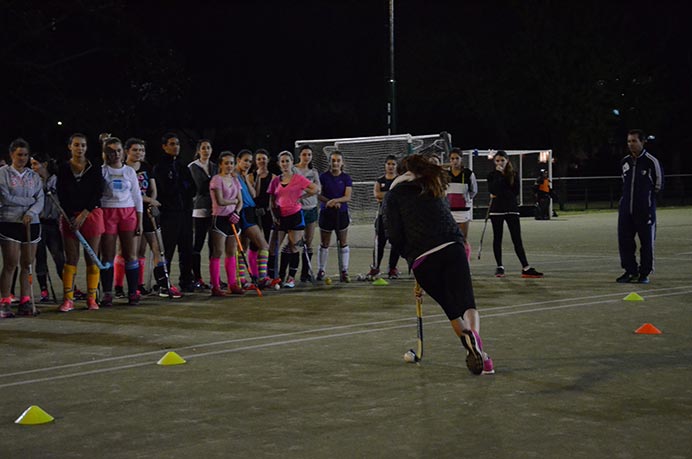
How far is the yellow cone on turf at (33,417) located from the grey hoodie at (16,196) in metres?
5.55

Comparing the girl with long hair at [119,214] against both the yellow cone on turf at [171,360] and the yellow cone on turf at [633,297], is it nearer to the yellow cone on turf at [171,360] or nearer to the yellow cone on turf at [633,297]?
the yellow cone on turf at [171,360]

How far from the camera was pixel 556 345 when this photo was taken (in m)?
8.38

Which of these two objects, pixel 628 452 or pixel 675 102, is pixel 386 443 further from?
pixel 675 102

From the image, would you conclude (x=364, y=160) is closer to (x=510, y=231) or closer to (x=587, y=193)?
(x=510, y=231)

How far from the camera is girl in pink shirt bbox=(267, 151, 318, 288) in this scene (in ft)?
44.1

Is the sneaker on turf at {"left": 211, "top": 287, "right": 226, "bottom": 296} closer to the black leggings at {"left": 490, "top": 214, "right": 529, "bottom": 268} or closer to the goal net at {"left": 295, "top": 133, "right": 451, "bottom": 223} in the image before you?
the black leggings at {"left": 490, "top": 214, "right": 529, "bottom": 268}

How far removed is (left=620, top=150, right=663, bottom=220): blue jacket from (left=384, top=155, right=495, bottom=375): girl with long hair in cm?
709

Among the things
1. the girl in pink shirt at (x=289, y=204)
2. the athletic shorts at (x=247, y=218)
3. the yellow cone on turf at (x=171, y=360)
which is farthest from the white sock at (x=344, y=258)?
the yellow cone on turf at (x=171, y=360)

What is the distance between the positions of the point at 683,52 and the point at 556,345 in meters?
56.9

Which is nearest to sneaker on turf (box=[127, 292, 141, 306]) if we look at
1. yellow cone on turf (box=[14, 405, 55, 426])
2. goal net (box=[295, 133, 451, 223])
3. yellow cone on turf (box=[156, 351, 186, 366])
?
yellow cone on turf (box=[156, 351, 186, 366])

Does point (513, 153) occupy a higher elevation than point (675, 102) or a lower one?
lower

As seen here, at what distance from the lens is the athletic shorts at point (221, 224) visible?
12625 millimetres

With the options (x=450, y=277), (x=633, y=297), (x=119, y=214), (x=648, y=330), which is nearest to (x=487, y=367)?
(x=450, y=277)

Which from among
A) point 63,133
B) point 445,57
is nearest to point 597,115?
point 445,57
